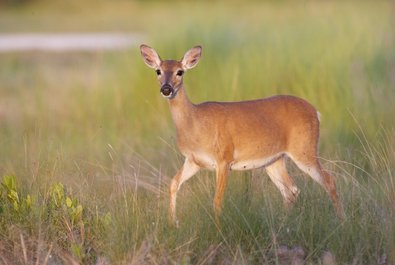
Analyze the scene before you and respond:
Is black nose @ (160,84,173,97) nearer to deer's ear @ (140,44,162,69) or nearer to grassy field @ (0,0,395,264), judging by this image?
deer's ear @ (140,44,162,69)

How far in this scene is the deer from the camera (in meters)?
7.31

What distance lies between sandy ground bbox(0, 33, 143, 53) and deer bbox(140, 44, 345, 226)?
42.3 feet

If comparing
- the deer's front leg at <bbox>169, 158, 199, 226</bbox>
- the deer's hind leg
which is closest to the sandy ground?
the deer's hind leg

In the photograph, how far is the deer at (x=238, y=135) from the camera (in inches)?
288

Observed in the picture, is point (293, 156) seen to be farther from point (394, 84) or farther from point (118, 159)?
point (394, 84)

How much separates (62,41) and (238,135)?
16.7 metres

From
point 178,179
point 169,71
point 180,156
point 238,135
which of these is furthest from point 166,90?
point 180,156

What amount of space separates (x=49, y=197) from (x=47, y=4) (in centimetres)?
2841

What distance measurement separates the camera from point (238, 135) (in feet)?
24.9

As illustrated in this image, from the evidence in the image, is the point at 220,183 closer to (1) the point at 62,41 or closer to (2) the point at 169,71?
(2) the point at 169,71

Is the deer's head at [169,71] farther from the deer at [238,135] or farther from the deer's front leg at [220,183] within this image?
the deer's front leg at [220,183]

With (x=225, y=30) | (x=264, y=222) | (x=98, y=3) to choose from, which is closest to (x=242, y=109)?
(x=264, y=222)

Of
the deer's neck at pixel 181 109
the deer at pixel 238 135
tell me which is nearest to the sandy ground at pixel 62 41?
the deer at pixel 238 135

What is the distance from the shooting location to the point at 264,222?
6.75 meters
